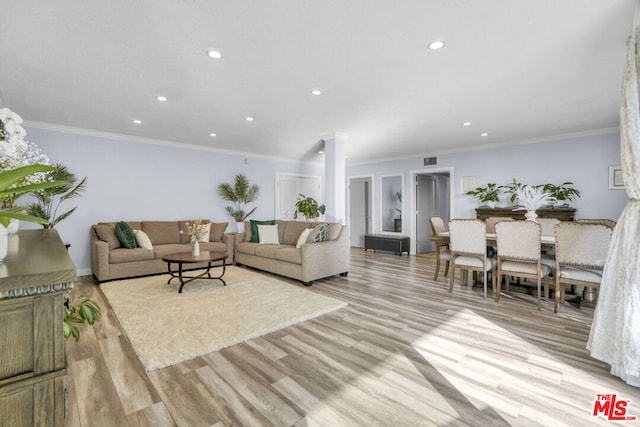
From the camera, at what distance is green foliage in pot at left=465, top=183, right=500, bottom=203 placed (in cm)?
614

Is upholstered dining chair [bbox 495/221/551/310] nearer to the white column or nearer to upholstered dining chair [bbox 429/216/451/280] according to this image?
upholstered dining chair [bbox 429/216/451/280]

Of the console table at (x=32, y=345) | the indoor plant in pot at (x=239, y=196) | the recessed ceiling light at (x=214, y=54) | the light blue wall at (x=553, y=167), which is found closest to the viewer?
the console table at (x=32, y=345)

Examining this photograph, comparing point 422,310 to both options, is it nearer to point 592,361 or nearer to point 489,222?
point 592,361

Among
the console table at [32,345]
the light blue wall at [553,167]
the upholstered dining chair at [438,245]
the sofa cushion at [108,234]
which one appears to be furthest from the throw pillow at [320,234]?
the console table at [32,345]

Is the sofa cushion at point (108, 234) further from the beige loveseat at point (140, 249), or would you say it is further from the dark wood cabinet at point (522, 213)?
the dark wood cabinet at point (522, 213)

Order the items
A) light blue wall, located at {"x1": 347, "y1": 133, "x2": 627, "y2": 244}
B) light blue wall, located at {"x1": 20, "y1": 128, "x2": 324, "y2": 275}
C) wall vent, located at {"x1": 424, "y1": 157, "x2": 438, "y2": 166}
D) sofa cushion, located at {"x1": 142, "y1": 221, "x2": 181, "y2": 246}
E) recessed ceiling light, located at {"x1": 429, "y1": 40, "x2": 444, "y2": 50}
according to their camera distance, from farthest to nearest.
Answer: wall vent, located at {"x1": 424, "y1": 157, "x2": 438, "y2": 166} → sofa cushion, located at {"x1": 142, "y1": 221, "x2": 181, "y2": 246} → light blue wall, located at {"x1": 347, "y1": 133, "x2": 627, "y2": 244} → light blue wall, located at {"x1": 20, "y1": 128, "x2": 324, "y2": 275} → recessed ceiling light, located at {"x1": 429, "y1": 40, "x2": 444, "y2": 50}

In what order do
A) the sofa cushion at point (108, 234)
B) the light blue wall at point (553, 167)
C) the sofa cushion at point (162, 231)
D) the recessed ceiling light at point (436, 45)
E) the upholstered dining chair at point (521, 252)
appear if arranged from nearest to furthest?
the recessed ceiling light at point (436, 45) < the upholstered dining chair at point (521, 252) < the sofa cushion at point (108, 234) < the light blue wall at point (553, 167) < the sofa cushion at point (162, 231)

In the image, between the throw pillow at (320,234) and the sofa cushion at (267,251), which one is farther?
the sofa cushion at (267,251)

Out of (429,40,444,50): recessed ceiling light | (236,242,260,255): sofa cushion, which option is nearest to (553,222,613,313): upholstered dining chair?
(429,40,444,50): recessed ceiling light

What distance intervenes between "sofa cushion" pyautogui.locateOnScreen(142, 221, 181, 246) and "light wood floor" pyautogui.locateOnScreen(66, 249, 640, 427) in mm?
2616

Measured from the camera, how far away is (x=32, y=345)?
78cm

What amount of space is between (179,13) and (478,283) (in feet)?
15.7

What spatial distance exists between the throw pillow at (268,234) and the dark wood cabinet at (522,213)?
166 inches

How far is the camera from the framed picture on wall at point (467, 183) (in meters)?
6.64
